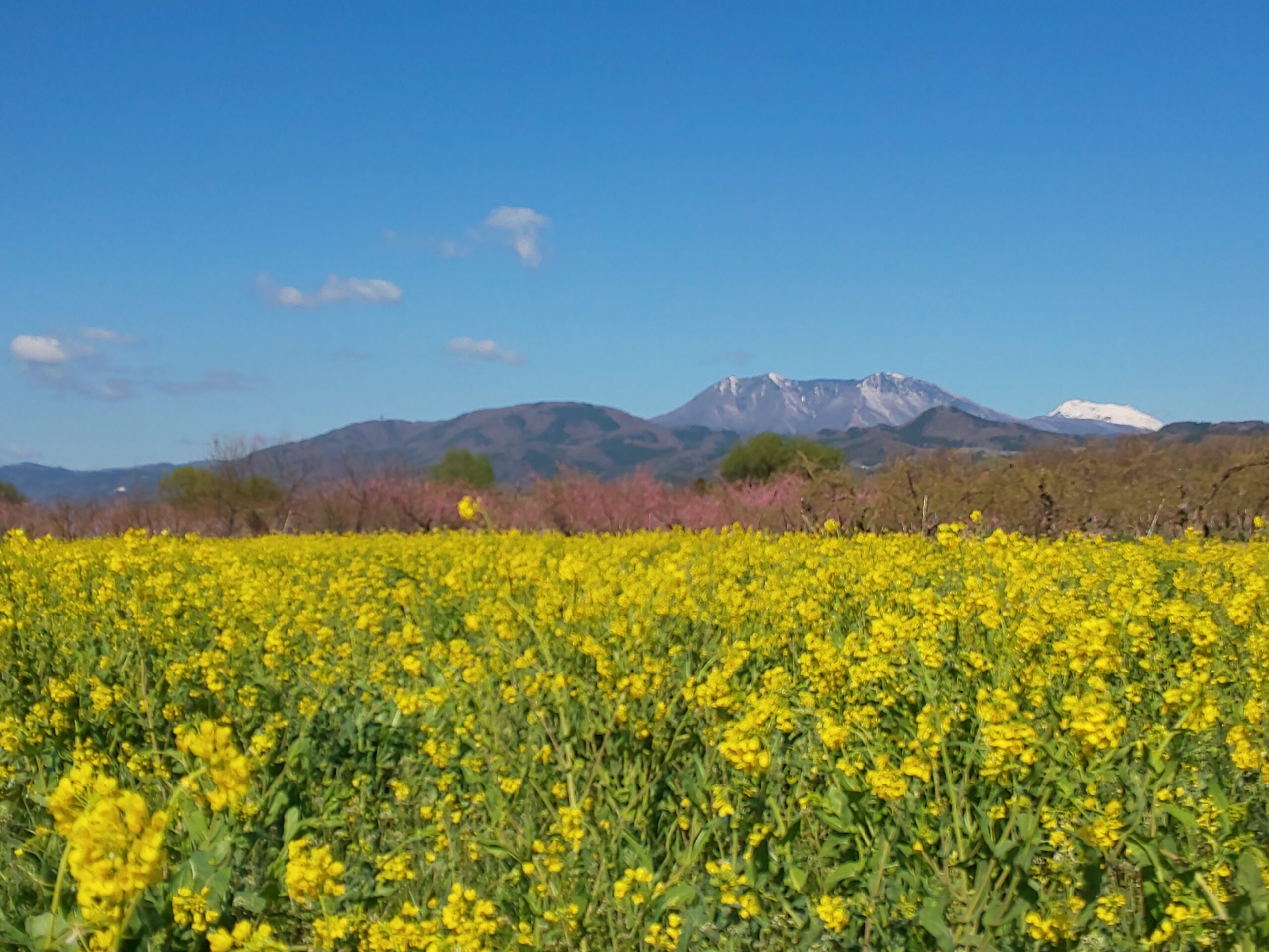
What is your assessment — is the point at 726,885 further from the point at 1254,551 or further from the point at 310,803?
the point at 1254,551

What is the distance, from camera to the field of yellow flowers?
7.14 feet

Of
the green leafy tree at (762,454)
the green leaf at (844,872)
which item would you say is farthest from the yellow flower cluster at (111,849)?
the green leafy tree at (762,454)

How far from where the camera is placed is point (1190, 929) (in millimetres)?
2135

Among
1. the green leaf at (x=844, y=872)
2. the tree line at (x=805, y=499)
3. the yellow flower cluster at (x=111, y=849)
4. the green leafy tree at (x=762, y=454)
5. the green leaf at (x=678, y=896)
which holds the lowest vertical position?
the green leaf at (x=678, y=896)

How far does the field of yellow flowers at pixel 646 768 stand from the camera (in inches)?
85.7

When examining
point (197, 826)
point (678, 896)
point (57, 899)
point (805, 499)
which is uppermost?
point (805, 499)

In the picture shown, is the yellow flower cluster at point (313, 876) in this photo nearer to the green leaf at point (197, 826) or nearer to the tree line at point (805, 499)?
the green leaf at point (197, 826)

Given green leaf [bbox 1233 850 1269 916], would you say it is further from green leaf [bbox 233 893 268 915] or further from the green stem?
the green stem

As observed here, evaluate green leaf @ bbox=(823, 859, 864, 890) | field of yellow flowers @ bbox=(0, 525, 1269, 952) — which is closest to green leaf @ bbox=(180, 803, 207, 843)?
field of yellow flowers @ bbox=(0, 525, 1269, 952)

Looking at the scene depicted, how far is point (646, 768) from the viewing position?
334cm

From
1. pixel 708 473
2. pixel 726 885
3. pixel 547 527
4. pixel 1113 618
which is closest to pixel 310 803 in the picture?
pixel 726 885

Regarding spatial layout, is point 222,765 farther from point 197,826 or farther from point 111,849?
point 197,826

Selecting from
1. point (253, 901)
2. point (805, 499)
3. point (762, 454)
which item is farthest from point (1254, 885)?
point (762, 454)

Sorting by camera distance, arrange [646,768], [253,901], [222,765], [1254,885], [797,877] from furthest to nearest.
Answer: [646,768] < [797,877] < [1254,885] < [253,901] < [222,765]
